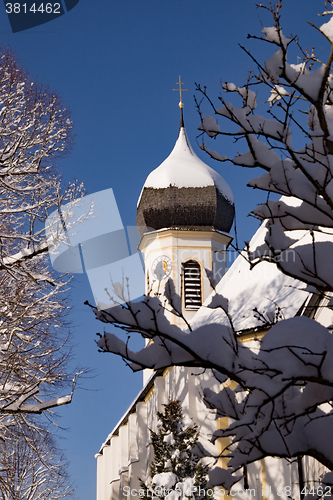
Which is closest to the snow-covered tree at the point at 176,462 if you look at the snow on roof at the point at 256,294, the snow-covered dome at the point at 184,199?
the snow on roof at the point at 256,294

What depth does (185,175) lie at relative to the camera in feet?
86.2

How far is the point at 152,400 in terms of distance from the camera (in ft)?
56.6

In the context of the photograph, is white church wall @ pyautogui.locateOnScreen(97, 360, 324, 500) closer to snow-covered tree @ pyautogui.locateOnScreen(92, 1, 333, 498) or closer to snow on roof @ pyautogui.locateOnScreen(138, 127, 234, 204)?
snow-covered tree @ pyautogui.locateOnScreen(92, 1, 333, 498)

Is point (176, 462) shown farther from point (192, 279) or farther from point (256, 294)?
point (192, 279)

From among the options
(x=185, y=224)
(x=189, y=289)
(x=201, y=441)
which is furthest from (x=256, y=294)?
(x=185, y=224)

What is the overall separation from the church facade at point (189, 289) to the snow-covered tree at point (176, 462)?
548 mm

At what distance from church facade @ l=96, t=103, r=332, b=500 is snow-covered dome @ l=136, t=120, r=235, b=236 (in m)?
0.04

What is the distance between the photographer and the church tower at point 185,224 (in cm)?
2305

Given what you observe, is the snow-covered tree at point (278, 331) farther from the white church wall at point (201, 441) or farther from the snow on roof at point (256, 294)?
the snow on roof at point (256, 294)

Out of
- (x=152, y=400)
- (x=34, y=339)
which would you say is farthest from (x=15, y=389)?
(x=152, y=400)

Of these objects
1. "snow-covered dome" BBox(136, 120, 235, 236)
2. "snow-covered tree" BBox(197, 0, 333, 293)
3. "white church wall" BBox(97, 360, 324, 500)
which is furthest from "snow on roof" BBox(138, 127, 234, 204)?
"snow-covered tree" BBox(197, 0, 333, 293)

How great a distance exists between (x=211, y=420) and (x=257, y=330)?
2.60m

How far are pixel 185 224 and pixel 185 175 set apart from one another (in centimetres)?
294

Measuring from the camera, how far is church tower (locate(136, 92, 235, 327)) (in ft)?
75.6
